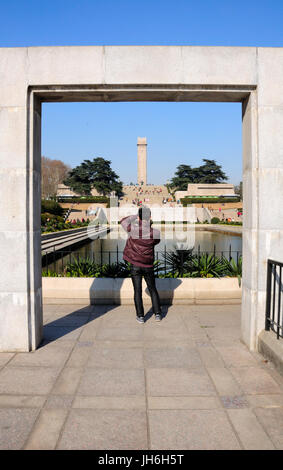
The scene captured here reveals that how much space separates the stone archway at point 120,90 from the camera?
452 cm

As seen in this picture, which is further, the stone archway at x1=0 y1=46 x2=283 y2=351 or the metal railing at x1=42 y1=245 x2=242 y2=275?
the metal railing at x1=42 y1=245 x2=242 y2=275

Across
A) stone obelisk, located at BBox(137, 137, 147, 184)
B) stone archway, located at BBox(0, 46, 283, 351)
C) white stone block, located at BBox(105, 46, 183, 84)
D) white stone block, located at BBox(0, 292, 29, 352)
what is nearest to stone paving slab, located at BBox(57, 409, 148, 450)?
white stone block, located at BBox(0, 292, 29, 352)

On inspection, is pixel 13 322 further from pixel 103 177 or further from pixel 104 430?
pixel 103 177

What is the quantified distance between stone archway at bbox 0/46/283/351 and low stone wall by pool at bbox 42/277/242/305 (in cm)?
226

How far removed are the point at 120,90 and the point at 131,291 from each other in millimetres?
3741

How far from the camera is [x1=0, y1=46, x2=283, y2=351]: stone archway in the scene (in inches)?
178

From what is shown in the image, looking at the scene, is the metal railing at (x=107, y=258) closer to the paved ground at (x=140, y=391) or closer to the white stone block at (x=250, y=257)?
the paved ground at (x=140, y=391)

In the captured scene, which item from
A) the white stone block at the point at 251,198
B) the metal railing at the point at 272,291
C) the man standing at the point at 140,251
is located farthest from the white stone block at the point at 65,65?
the metal railing at the point at 272,291

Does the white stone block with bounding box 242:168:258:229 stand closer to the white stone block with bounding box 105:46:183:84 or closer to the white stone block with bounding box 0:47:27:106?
the white stone block with bounding box 105:46:183:84

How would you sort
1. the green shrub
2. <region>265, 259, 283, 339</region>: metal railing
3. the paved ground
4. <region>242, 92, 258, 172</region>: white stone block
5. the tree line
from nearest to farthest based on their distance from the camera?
the paved ground → <region>265, 259, 283, 339</region>: metal railing → <region>242, 92, 258, 172</region>: white stone block → the green shrub → the tree line

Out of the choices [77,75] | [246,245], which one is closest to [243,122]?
[246,245]

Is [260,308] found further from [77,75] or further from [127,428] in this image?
[77,75]

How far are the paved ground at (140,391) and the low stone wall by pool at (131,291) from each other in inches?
51.0

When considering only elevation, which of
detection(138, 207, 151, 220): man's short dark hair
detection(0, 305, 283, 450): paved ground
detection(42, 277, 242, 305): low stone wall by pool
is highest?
detection(138, 207, 151, 220): man's short dark hair
